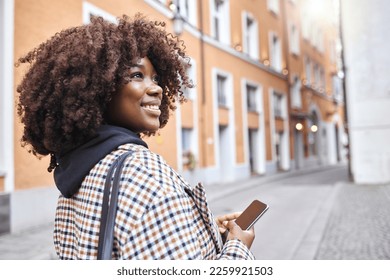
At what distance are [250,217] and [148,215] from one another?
0.30m

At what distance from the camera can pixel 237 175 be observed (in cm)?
449

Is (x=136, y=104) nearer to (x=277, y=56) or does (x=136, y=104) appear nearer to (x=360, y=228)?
(x=277, y=56)

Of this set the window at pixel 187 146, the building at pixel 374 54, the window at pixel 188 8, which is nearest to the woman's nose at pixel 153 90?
the building at pixel 374 54

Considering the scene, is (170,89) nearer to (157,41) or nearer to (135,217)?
(157,41)

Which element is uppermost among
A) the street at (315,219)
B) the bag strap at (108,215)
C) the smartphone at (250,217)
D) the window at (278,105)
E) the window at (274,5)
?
the window at (274,5)

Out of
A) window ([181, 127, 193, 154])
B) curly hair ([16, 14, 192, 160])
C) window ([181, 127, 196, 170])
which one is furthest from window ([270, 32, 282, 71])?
window ([181, 127, 193, 154])

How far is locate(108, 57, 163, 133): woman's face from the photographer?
70 cm

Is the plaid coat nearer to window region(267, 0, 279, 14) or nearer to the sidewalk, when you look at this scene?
the sidewalk

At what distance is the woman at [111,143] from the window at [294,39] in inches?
66.5

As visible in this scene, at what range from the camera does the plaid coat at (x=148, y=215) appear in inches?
21.5

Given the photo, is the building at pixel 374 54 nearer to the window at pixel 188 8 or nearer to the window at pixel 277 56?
the window at pixel 277 56

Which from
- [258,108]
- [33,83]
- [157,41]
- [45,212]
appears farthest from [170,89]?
[258,108]
